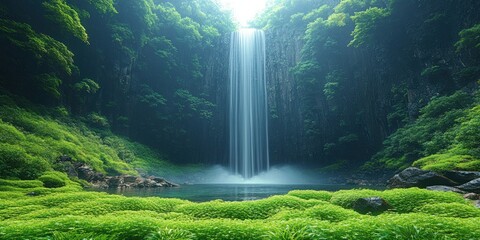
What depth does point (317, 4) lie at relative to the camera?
43.5 meters

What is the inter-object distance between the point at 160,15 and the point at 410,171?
3762 cm

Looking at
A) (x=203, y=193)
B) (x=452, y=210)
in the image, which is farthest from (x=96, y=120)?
(x=452, y=210)

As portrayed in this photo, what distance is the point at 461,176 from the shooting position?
13.8 metres

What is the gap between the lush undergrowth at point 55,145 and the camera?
48.7 feet

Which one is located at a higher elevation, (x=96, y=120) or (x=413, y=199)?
(x=96, y=120)

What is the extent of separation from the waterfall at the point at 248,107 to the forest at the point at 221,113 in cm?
125

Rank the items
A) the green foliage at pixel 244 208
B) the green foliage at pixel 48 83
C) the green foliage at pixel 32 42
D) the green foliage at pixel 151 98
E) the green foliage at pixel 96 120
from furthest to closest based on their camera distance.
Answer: the green foliage at pixel 151 98 < the green foliage at pixel 96 120 < the green foliage at pixel 48 83 < the green foliage at pixel 32 42 < the green foliage at pixel 244 208

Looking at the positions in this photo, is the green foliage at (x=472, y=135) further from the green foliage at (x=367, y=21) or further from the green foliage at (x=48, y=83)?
the green foliage at (x=48, y=83)

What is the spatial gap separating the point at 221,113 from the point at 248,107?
14.5ft

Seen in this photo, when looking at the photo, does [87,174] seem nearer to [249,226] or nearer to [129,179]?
[129,179]

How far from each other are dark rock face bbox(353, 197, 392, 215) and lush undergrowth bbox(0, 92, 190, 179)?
1519 cm

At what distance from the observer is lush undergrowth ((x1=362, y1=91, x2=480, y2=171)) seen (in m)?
16.2

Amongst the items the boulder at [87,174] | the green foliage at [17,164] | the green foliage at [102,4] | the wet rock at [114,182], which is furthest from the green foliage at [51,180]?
the green foliage at [102,4]

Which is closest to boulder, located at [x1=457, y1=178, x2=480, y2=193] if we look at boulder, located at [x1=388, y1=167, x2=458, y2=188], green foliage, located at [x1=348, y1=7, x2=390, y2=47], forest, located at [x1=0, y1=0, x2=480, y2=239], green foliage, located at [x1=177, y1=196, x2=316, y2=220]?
forest, located at [x1=0, y1=0, x2=480, y2=239]
